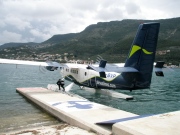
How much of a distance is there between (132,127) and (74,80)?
1714 centimetres

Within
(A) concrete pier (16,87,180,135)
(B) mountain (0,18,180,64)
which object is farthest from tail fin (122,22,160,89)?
(B) mountain (0,18,180,64)

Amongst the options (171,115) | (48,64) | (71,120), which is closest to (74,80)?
(48,64)

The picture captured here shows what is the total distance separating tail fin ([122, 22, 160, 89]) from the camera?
A: 16.1m

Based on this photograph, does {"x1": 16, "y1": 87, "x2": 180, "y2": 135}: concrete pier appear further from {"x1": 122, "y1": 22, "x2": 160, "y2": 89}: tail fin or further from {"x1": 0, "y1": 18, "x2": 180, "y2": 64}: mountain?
{"x1": 0, "y1": 18, "x2": 180, "y2": 64}: mountain

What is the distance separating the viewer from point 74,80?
2464 cm

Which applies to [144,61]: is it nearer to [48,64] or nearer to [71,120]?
[71,120]

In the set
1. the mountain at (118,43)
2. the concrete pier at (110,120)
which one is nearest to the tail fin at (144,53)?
the concrete pier at (110,120)

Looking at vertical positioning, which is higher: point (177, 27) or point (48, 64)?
point (177, 27)

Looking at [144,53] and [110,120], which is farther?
[144,53]

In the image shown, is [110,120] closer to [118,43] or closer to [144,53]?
[144,53]

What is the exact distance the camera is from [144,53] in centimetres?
1633

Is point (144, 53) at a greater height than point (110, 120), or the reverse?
point (144, 53)

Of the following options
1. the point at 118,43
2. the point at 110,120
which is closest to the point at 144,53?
the point at 110,120

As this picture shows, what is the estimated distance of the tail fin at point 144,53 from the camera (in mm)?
16094
